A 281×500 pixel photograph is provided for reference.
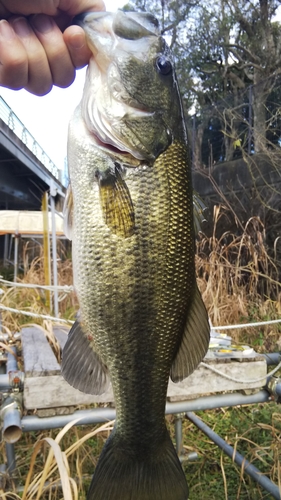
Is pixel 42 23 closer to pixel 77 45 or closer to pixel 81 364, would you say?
pixel 77 45

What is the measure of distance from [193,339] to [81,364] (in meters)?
0.35

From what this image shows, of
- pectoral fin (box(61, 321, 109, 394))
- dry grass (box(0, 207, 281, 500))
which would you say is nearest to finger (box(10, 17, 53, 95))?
pectoral fin (box(61, 321, 109, 394))

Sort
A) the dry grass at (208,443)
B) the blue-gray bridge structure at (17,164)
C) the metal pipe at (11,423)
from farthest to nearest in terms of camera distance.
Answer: the blue-gray bridge structure at (17,164) < the dry grass at (208,443) < the metal pipe at (11,423)

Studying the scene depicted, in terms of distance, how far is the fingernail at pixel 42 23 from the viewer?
4.09 ft

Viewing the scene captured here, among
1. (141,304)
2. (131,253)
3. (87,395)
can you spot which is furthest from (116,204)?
(87,395)

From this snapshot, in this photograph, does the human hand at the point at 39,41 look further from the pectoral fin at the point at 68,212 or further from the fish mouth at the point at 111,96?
the pectoral fin at the point at 68,212

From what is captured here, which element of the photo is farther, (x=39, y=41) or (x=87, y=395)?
(x=87, y=395)

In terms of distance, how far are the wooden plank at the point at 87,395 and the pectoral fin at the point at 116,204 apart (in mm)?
1239

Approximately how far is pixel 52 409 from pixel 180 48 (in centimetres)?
1698

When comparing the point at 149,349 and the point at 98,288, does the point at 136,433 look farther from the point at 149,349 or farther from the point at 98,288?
the point at 98,288

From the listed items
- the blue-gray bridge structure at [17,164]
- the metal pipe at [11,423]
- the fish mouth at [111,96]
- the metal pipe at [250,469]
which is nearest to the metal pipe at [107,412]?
the metal pipe at [11,423]

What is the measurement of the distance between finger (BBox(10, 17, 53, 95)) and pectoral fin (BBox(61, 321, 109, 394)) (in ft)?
2.46

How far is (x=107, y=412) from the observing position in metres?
2.22

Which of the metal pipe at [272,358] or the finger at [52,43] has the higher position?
the finger at [52,43]
